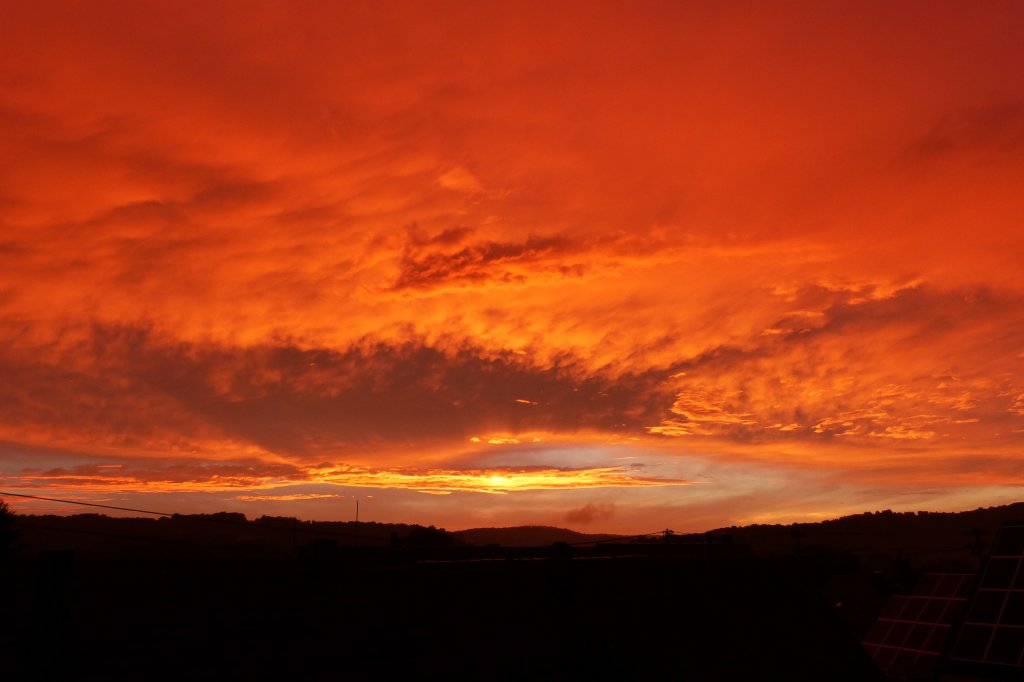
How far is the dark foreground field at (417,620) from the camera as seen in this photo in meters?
17.4

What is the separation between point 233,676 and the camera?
1791cm

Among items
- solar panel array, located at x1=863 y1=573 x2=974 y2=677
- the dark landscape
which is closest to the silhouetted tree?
the dark landscape

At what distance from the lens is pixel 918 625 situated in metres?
44.6

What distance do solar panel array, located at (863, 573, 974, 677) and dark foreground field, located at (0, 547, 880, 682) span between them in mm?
19152

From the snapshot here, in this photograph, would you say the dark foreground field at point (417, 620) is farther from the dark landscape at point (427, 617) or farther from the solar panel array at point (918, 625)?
the solar panel array at point (918, 625)

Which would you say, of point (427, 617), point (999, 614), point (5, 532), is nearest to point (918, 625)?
point (999, 614)

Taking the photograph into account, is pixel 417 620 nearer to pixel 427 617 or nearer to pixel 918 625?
pixel 427 617

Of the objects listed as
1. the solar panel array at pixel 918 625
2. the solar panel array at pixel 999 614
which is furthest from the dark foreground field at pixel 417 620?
the solar panel array at pixel 918 625

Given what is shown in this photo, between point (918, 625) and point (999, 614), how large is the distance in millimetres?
9096

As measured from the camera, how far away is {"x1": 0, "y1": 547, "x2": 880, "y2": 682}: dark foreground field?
17.4 metres

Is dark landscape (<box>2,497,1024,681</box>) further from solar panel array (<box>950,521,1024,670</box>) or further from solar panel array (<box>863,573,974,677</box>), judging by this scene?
solar panel array (<box>863,573,974,677</box>)

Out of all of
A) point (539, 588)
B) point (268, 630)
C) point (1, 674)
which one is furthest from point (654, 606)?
point (1, 674)

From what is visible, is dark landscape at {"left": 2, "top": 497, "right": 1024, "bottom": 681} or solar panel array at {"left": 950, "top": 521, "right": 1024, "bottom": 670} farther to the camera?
solar panel array at {"left": 950, "top": 521, "right": 1024, "bottom": 670}

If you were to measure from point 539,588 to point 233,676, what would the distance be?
913cm
